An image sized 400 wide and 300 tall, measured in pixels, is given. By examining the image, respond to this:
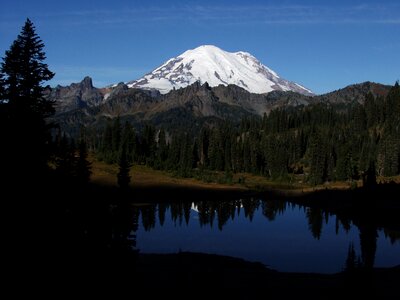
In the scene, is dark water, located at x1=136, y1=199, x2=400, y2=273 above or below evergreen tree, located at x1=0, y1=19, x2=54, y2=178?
below

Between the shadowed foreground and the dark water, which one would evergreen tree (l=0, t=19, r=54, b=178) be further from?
the dark water

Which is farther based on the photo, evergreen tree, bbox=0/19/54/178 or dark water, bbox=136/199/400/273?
dark water, bbox=136/199/400/273

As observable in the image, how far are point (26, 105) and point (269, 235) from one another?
5393cm

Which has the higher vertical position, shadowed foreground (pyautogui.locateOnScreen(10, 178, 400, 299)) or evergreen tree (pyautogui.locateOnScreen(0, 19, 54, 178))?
evergreen tree (pyautogui.locateOnScreen(0, 19, 54, 178))

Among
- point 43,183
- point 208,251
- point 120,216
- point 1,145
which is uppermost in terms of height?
point 1,145

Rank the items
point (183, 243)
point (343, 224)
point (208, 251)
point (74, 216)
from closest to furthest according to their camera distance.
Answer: point (74, 216) < point (208, 251) < point (183, 243) < point (343, 224)

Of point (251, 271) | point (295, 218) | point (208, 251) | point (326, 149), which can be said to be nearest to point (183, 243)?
point (208, 251)

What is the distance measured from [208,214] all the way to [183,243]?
29.9 m

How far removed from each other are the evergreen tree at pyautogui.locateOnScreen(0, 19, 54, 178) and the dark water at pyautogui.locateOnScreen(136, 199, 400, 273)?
108 ft

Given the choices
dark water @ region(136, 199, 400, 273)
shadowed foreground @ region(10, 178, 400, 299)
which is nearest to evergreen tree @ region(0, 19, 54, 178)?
shadowed foreground @ region(10, 178, 400, 299)

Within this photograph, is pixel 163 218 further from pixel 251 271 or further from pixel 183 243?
pixel 251 271

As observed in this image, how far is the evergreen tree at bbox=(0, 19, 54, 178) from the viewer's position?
25.1 m

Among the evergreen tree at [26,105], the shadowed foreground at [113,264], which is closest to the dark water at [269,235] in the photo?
the shadowed foreground at [113,264]

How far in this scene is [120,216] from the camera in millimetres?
35312
